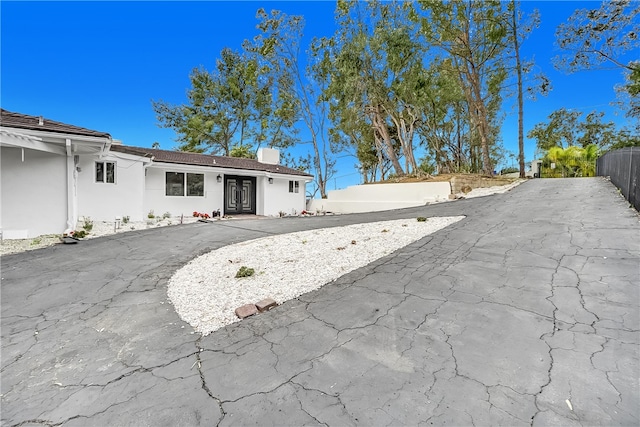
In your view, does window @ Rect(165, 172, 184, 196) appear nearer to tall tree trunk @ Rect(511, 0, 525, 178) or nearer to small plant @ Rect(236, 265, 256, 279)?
small plant @ Rect(236, 265, 256, 279)

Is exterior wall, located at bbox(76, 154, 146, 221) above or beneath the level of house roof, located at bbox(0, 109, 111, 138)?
beneath

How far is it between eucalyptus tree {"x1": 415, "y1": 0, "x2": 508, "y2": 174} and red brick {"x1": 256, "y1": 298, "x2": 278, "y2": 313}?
15519 millimetres

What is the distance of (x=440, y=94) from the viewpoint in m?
14.7

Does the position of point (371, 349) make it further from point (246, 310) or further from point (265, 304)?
point (246, 310)

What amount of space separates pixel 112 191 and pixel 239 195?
619 cm

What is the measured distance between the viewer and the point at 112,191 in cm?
1063

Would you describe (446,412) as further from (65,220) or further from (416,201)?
(416,201)

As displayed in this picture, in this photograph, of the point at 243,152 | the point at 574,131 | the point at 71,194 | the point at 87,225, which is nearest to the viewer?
the point at 71,194

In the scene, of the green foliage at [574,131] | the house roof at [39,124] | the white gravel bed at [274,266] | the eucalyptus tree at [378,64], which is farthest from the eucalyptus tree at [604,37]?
the house roof at [39,124]

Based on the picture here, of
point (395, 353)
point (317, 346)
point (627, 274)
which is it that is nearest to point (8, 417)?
point (317, 346)

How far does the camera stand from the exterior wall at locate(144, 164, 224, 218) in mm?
12547

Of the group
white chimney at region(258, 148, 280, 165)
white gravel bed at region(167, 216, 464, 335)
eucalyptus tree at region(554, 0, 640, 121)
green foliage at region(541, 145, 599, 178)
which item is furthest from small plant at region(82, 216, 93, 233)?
green foliage at region(541, 145, 599, 178)

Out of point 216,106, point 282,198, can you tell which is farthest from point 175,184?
point 216,106

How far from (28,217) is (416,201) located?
587 inches
